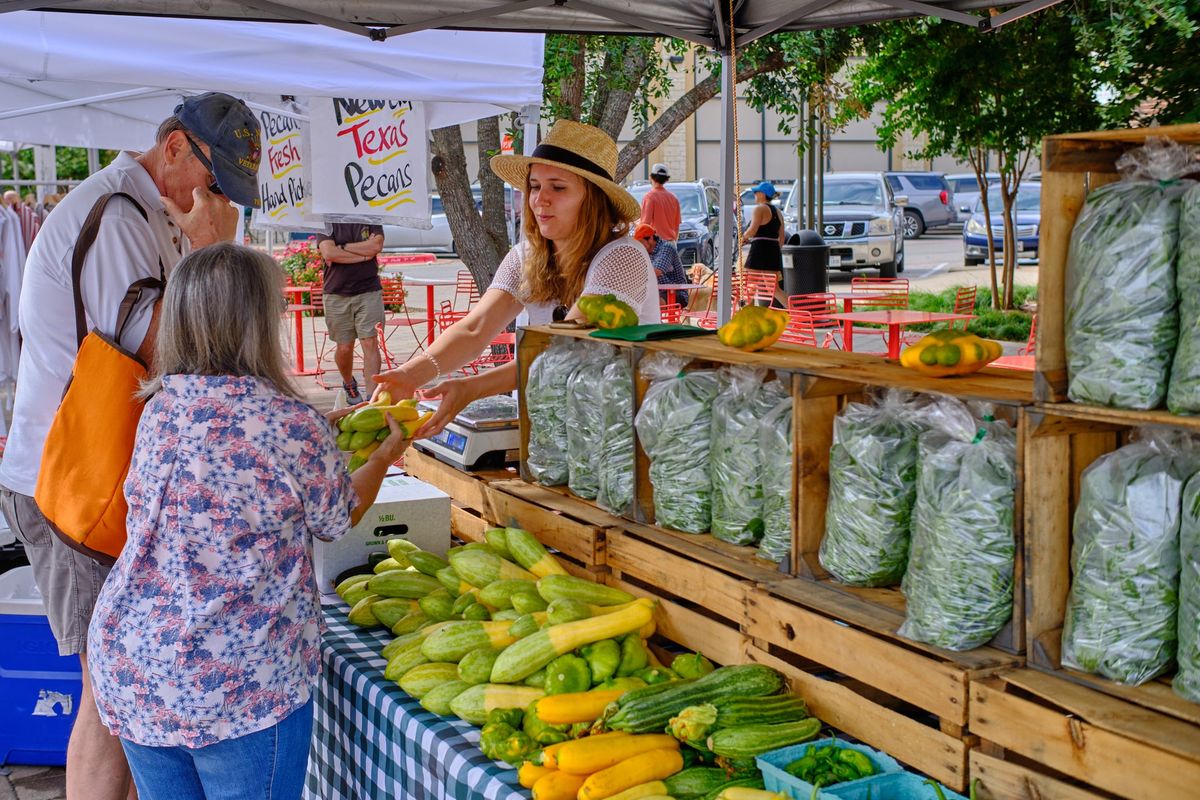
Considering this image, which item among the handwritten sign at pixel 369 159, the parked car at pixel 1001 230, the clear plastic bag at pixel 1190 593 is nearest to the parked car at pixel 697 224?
the parked car at pixel 1001 230

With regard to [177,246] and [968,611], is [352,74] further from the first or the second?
[968,611]

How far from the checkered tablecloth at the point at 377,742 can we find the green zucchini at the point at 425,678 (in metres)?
0.03

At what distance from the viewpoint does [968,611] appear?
2133 millimetres

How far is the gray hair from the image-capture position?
2447 millimetres

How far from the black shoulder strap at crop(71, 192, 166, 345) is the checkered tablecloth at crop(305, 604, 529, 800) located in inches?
41.0

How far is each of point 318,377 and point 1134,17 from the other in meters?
8.20

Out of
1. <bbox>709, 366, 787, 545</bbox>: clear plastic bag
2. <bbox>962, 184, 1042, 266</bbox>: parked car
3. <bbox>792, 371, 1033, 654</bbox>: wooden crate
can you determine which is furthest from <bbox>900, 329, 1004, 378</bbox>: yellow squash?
<bbox>962, 184, 1042, 266</bbox>: parked car

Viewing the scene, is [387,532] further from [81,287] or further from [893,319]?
[893,319]

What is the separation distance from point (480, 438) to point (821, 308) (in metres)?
8.93

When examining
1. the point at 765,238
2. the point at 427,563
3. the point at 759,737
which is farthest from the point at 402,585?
the point at 765,238

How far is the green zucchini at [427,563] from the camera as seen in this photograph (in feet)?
11.4

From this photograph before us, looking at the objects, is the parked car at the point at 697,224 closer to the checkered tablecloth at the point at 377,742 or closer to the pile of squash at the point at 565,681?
the pile of squash at the point at 565,681

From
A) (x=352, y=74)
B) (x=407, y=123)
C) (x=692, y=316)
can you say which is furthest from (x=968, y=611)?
(x=692, y=316)

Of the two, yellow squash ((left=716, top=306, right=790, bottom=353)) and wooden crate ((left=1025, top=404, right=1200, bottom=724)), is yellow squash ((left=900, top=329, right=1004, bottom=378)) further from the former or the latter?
yellow squash ((left=716, top=306, right=790, bottom=353))
